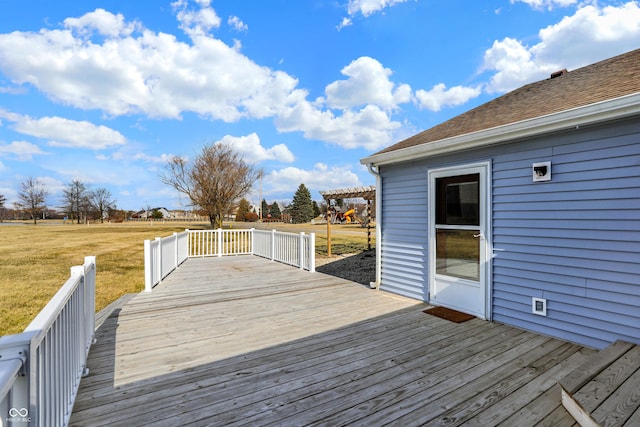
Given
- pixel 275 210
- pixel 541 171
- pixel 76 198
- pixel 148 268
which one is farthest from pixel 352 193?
pixel 76 198

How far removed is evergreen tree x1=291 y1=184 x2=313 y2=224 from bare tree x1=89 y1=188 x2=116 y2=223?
96.4 feet

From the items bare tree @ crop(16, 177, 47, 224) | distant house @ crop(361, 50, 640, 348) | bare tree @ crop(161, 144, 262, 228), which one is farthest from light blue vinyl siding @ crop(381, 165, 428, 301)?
bare tree @ crop(16, 177, 47, 224)

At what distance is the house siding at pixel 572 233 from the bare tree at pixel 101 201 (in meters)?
54.5

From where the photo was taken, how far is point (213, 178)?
1778 cm

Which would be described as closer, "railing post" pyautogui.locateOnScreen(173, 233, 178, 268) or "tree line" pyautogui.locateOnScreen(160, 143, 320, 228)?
"railing post" pyautogui.locateOnScreen(173, 233, 178, 268)

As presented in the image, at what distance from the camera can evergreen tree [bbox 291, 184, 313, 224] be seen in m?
43.5

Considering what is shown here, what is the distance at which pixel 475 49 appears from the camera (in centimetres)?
807

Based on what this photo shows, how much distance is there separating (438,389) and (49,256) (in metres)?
14.3

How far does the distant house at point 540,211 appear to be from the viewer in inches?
104

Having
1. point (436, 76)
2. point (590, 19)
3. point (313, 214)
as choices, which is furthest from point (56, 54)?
point (313, 214)

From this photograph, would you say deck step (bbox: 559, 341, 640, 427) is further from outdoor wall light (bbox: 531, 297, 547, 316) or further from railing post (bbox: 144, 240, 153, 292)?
railing post (bbox: 144, 240, 153, 292)

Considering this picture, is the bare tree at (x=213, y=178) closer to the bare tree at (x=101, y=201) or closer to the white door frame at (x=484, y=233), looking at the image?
the white door frame at (x=484, y=233)

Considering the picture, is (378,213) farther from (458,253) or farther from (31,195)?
(31,195)

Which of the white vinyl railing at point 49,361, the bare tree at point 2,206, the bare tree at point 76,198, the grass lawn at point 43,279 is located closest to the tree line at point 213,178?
the grass lawn at point 43,279
